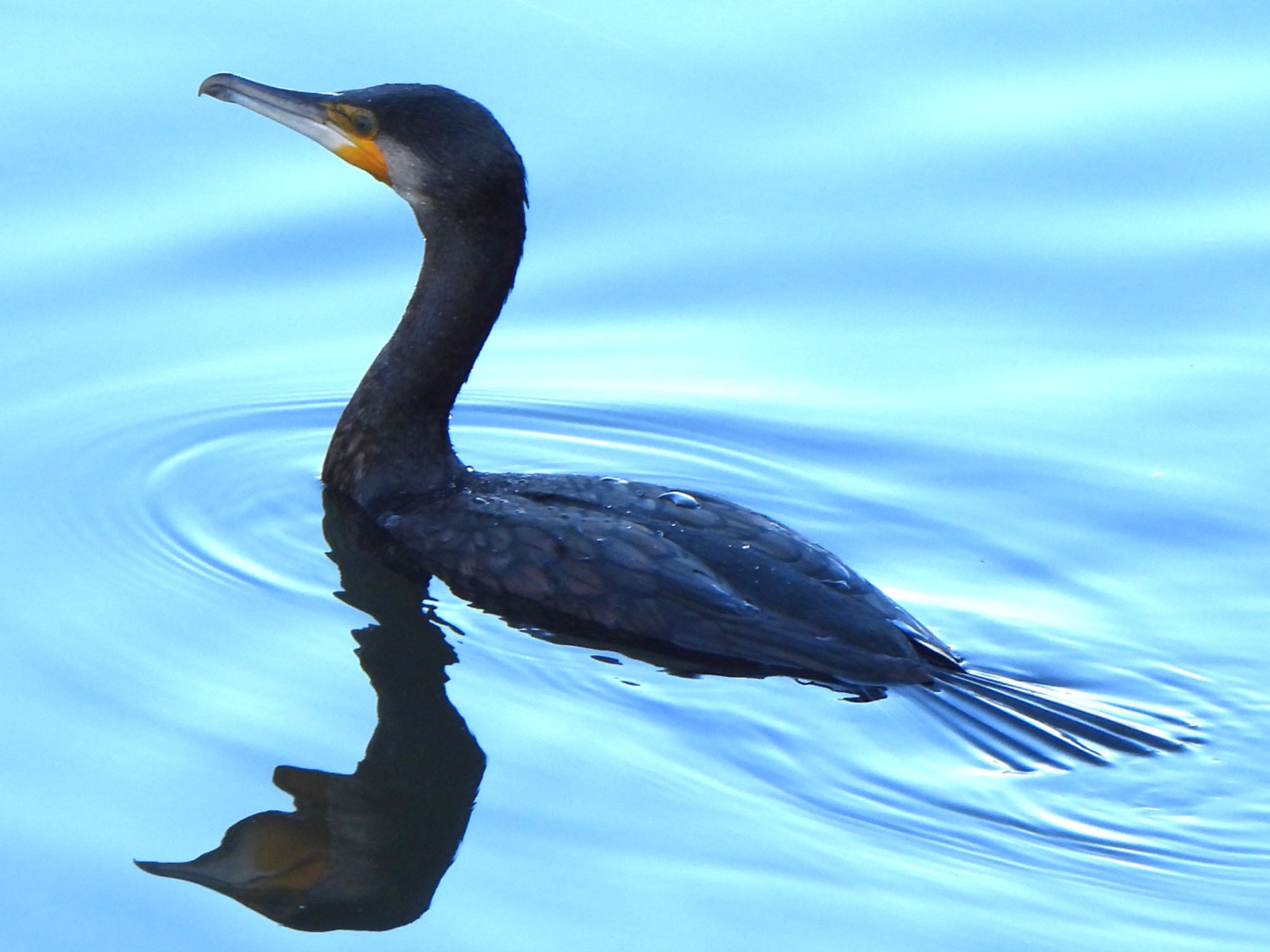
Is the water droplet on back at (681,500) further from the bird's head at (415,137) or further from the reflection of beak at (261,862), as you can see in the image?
the reflection of beak at (261,862)

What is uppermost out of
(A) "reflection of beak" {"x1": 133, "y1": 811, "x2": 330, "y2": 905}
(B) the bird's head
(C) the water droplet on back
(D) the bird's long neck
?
(B) the bird's head

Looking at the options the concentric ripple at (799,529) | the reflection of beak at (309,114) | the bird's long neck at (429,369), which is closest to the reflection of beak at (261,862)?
the concentric ripple at (799,529)

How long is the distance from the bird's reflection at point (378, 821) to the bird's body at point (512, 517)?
0.33 m

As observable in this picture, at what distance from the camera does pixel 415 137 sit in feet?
19.8

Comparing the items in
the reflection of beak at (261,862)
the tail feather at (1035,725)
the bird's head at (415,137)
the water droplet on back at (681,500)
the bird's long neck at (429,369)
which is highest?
the bird's head at (415,137)

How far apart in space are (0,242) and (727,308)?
2.66 m

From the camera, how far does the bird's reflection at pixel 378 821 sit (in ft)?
14.8

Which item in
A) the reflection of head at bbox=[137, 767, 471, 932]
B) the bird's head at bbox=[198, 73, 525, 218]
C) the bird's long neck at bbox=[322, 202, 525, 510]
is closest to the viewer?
the reflection of head at bbox=[137, 767, 471, 932]

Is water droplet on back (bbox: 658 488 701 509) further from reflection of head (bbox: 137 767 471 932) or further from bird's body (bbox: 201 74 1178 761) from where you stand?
reflection of head (bbox: 137 767 471 932)

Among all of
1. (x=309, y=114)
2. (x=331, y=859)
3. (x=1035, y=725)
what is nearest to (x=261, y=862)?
(x=331, y=859)

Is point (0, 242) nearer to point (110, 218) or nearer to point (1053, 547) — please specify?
point (110, 218)

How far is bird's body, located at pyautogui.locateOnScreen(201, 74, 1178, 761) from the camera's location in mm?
5375

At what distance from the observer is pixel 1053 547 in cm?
623

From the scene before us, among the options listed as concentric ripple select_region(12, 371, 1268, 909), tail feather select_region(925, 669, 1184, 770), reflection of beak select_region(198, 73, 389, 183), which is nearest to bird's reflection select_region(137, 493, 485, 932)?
concentric ripple select_region(12, 371, 1268, 909)
